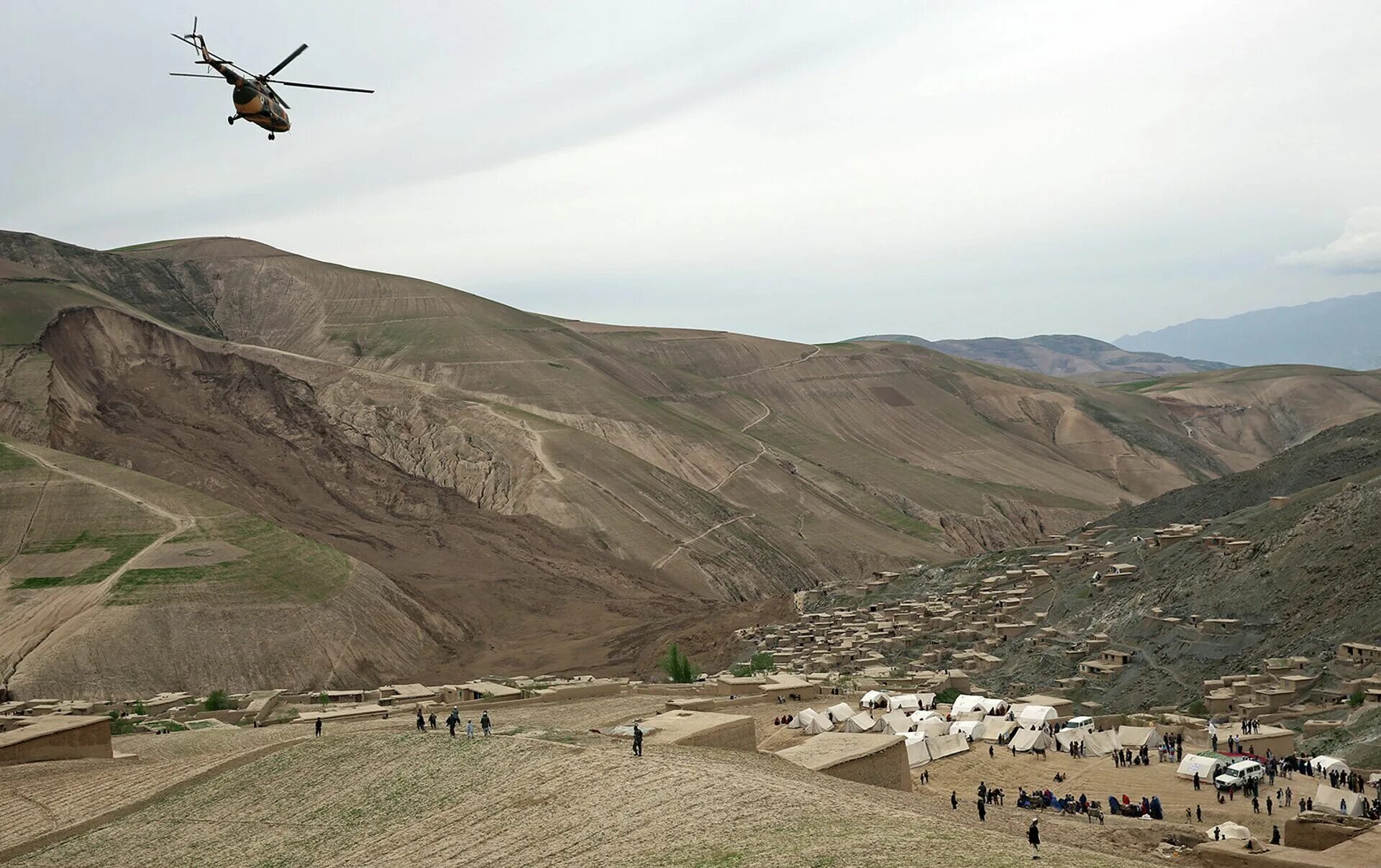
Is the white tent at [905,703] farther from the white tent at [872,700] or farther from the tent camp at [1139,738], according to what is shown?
the tent camp at [1139,738]

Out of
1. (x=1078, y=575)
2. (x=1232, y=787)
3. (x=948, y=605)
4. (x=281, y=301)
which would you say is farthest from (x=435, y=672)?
(x=281, y=301)

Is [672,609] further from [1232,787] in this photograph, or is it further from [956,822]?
[956,822]

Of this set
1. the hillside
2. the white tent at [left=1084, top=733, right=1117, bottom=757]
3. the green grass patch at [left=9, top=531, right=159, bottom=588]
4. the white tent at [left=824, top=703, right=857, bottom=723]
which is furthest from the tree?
the green grass patch at [left=9, top=531, right=159, bottom=588]

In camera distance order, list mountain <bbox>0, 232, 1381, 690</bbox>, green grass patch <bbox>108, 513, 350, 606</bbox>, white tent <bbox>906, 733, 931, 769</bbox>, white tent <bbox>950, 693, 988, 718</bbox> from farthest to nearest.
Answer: mountain <bbox>0, 232, 1381, 690</bbox>, green grass patch <bbox>108, 513, 350, 606</bbox>, white tent <bbox>950, 693, 988, 718</bbox>, white tent <bbox>906, 733, 931, 769</bbox>

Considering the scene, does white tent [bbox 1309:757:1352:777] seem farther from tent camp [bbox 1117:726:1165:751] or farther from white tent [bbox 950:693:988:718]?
white tent [bbox 950:693:988:718]

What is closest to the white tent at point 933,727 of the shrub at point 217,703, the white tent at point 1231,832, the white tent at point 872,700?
the white tent at point 872,700
